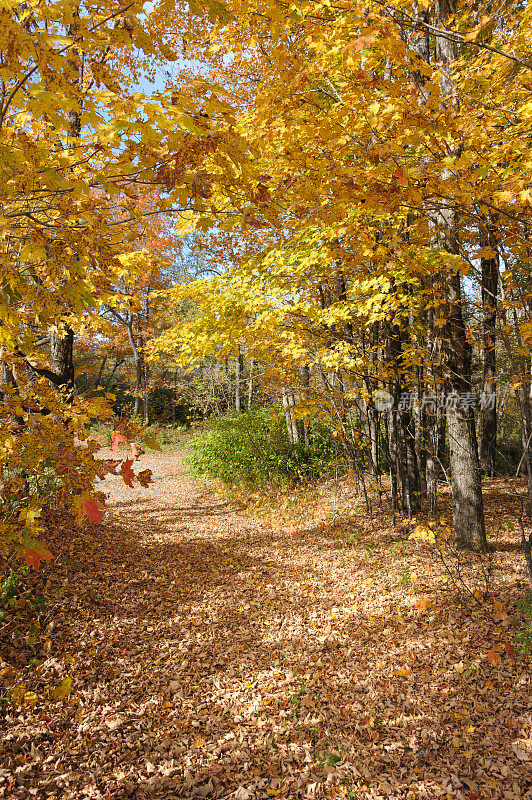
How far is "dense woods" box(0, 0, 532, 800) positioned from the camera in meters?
2.31

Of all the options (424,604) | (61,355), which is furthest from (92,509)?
(61,355)

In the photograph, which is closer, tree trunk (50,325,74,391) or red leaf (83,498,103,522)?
red leaf (83,498,103,522)

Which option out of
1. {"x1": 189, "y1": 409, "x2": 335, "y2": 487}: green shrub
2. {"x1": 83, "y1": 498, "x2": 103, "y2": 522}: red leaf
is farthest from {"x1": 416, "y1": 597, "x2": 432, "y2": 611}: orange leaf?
{"x1": 189, "y1": 409, "x2": 335, "y2": 487}: green shrub

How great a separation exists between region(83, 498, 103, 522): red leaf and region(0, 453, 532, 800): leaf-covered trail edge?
168cm

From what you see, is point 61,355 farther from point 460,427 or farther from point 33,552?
point 460,427

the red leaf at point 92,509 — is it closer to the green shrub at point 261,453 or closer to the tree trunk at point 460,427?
the tree trunk at point 460,427

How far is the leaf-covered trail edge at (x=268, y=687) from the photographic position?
267cm

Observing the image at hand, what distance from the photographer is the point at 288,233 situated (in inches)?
290

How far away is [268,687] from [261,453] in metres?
7.44

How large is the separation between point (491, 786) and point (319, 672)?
1.50m

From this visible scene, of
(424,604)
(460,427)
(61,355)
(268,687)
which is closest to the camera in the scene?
(268,687)

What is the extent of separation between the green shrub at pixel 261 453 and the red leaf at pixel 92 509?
24.6 ft

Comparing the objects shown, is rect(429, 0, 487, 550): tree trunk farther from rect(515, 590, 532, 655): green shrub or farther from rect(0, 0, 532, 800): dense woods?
rect(515, 590, 532, 655): green shrub

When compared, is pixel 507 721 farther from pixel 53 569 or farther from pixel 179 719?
pixel 53 569
